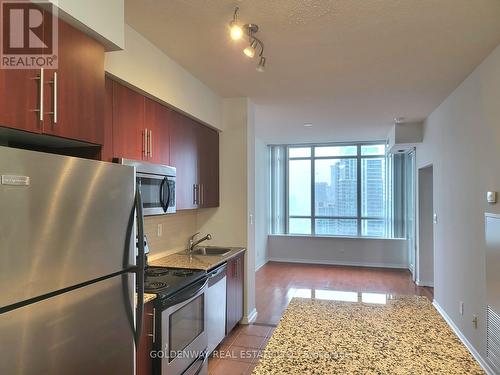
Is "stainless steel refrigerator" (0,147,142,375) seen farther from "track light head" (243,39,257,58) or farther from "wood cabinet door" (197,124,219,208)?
"wood cabinet door" (197,124,219,208)

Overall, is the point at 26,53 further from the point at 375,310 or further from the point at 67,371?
the point at 375,310

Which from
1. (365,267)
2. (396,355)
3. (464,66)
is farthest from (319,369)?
(365,267)

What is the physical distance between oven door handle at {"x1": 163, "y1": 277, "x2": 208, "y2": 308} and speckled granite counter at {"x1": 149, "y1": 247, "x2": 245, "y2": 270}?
0.15 m

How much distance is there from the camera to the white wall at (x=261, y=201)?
23.8ft

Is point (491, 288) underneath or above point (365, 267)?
above

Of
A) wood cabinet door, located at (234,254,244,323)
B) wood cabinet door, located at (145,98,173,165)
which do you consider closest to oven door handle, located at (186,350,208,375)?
wood cabinet door, located at (234,254,244,323)

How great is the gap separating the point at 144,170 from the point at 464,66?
2907 millimetres

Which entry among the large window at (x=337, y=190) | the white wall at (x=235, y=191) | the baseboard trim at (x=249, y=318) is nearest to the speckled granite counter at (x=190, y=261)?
the white wall at (x=235, y=191)

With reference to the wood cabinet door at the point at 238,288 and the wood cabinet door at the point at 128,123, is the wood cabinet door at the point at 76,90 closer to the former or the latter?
the wood cabinet door at the point at 128,123

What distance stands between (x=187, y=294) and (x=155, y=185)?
877 millimetres

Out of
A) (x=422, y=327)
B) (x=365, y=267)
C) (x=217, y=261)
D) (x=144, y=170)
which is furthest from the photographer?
(x=365, y=267)

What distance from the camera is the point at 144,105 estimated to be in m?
2.62

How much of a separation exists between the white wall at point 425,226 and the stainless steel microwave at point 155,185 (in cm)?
440

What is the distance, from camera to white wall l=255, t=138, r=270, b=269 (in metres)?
7.26
